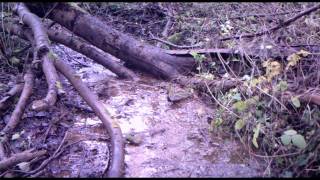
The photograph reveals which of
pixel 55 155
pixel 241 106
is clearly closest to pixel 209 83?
pixel 241 106

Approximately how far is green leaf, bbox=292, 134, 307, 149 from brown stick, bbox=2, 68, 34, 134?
2081 mm

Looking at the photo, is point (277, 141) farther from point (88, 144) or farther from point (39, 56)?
point (39, 56)

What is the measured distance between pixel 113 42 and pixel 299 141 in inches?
87.4

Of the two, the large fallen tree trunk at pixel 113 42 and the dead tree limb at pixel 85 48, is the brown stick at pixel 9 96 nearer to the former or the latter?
the dead tree limb at pixel 85 48

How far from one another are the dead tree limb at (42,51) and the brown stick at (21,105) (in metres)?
0.17

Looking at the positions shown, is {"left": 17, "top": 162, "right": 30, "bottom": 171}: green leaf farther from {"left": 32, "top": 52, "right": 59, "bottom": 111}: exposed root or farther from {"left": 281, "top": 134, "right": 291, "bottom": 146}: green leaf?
{"left": 281, "top": 134, "right": 291, "bottom": 146}: green leaf

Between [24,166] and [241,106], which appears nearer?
[24,166]

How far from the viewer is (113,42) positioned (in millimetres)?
4012

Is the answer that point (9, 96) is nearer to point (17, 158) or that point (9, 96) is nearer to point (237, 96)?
point (17, 158)

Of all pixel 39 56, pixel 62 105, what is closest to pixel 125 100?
pixel 62 105

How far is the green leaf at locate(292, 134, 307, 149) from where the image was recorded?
2471mm

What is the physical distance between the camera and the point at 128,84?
3.95 m

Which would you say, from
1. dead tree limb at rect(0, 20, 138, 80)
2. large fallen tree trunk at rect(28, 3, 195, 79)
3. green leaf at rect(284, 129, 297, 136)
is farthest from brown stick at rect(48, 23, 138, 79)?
green leaf at rect(284, 129, 297, 136)

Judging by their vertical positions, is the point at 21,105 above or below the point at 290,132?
above
